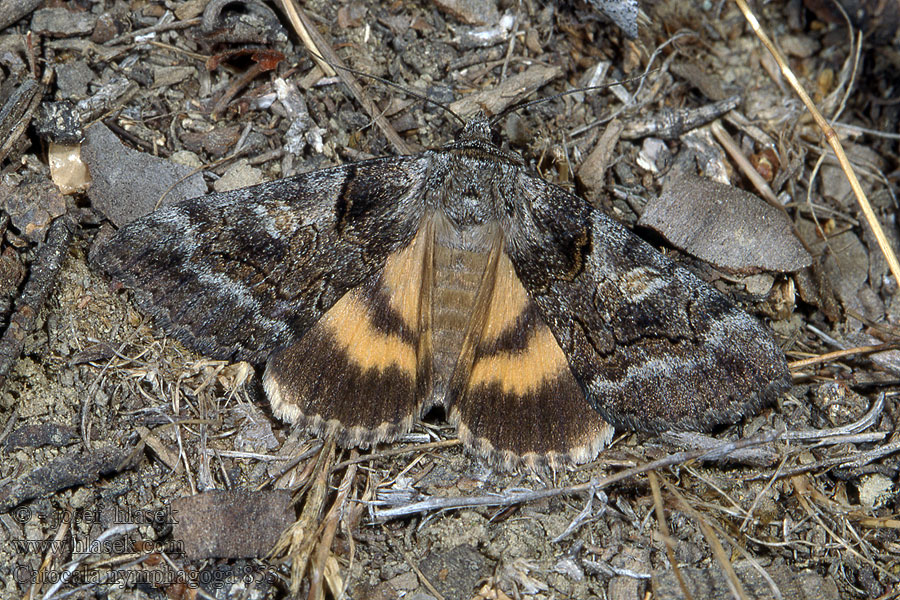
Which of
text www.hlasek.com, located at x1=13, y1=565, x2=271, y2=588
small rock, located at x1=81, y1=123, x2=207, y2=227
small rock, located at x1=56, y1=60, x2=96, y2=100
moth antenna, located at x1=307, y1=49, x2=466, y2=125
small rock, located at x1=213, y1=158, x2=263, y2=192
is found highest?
small rock, located at x1=56, y1=60, x2=96, y2=100

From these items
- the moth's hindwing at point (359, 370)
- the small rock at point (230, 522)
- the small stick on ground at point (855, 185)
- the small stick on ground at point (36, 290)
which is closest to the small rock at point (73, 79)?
the small stick on ground at point (36, 290)

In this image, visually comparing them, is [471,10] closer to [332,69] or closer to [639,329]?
[332,69]

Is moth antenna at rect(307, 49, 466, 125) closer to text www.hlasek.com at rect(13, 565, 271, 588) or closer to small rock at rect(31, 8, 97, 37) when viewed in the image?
small rock at rect(31, 8, 97, 37)

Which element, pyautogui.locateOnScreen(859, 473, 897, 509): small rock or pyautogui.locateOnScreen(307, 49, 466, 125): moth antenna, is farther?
pyautogui.locateOnScreen(307, 49, 466, 125): moth antenna

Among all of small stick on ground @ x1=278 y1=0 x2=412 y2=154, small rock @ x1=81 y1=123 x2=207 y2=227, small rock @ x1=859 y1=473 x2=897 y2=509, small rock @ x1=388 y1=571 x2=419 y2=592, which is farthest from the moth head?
small rock @ x1=859 y1=473 x2=897 y2=509

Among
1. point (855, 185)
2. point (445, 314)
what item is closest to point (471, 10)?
point (445, 314)

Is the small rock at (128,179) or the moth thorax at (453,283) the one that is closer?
the moth thorax at (453,283)

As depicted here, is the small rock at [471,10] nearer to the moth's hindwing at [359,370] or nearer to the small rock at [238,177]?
the small rock at [238,177]

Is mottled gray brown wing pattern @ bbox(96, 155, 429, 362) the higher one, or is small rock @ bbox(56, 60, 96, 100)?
small rock @ bbox(56, 60, 96, 100)
